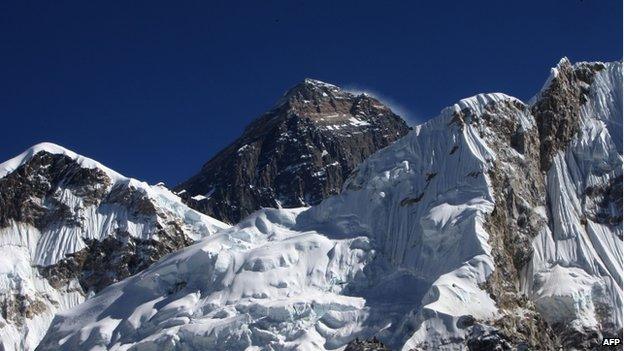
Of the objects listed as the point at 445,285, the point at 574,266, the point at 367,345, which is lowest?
the point at 367,345

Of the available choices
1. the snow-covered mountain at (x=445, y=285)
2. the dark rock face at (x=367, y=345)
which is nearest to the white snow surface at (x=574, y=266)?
the snow-covered mountain at (x=445, y=285)

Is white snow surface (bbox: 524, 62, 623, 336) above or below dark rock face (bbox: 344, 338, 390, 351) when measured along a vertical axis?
above

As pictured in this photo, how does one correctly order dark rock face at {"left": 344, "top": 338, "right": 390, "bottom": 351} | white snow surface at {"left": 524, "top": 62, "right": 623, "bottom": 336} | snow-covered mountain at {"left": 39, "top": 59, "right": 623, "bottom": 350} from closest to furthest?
dark rock face at {"left": 344, "top": 338, "right": 390, "bottom": 351} < snow-covered mountain at {"left": 39, "top": 59, "right": 623, "bottom": 350} < white snow surface at {"left": 524, "top": 62, "right": 623, "bottom": 336}

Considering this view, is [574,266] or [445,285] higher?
[574,266]

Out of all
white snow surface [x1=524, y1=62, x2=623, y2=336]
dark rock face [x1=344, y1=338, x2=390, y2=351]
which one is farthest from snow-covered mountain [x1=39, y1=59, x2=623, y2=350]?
dark rock face [x1=344, y1=338, x2=390, y2=351]

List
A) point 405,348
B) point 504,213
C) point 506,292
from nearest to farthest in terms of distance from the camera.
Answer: point 405,348 < point 506,292 < point 504,213

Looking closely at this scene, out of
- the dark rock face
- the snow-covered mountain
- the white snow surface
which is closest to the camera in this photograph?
the dark rock face

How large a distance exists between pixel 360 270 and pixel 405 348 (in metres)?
31.0

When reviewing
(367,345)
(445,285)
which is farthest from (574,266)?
(367,345)

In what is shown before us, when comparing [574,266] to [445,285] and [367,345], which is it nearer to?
[445,285]

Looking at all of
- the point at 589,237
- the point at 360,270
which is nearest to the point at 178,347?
the point at 360,270

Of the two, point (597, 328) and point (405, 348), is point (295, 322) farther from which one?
point (597, 328)

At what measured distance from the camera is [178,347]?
599 feet

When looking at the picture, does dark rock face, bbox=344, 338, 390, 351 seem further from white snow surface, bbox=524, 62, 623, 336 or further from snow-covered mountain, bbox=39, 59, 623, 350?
white snow surface, bbox=524, 62, 623, 336
